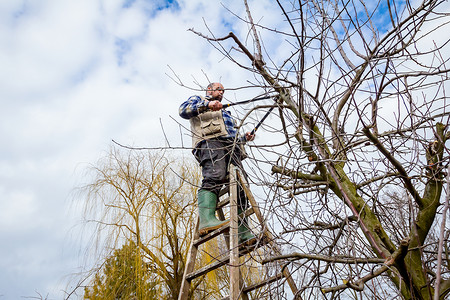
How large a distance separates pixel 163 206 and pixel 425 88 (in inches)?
203

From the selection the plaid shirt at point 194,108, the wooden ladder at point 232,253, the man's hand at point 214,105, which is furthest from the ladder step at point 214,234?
the man's hand at point 214,105

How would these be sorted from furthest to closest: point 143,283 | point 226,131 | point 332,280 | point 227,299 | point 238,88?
point 143,283
point 226,131
point 227,299
point 332,280
point 238,88

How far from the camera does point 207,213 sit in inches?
138

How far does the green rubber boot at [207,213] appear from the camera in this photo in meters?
3.41

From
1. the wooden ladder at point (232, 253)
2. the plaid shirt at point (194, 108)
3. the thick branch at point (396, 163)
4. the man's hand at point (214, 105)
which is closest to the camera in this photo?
the thick branch at point (396, 163)

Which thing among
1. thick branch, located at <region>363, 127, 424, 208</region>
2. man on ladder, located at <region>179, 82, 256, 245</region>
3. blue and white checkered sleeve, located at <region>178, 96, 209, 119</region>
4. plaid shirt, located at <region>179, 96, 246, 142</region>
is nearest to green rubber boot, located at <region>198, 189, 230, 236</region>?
man on ladder, located at <region>179, 82, 256, 245</region>

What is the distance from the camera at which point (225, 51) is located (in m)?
2.20

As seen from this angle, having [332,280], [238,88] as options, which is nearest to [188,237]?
[332,280]

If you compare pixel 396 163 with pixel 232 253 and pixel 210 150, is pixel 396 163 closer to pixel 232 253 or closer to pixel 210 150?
pixel 232 253

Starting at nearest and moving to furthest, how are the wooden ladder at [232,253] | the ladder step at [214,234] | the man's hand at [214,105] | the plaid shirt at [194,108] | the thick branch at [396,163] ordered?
the thick branch at [396,163], the wooden ladder at [232,253], the ladder step at [214,234], the man's hand at [214,105], the plaid shirt at [194,108]

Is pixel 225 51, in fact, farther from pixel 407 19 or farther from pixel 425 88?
pixel 425 88

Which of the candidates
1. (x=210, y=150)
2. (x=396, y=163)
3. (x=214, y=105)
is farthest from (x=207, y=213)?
(x=396, y=163)

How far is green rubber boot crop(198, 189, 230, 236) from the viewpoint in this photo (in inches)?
134

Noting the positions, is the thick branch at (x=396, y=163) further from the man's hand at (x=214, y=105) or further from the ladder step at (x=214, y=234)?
the man's hand at (x=214, y=105)
